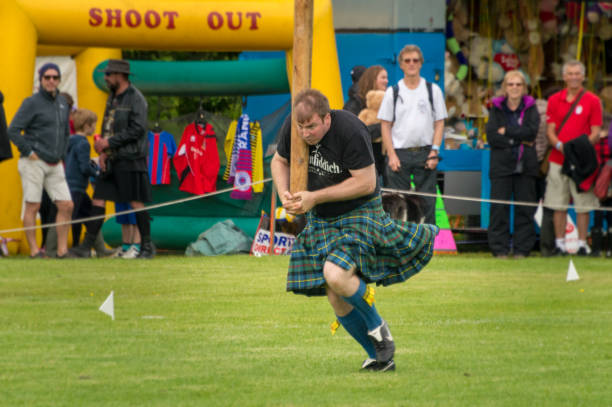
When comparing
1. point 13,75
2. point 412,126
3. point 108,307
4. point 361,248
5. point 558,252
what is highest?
point 13,75

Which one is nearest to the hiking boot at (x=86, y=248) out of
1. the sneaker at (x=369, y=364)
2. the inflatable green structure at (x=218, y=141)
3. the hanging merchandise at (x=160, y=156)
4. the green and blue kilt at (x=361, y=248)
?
the inflatable green structure at (x=218, y=141)

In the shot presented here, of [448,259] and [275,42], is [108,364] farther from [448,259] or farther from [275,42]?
[275,42]

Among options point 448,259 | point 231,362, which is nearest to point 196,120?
point 448,259

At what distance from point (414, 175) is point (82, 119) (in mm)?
3553

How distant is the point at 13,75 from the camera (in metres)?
12.3

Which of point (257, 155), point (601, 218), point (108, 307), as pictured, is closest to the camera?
point (108, 307)

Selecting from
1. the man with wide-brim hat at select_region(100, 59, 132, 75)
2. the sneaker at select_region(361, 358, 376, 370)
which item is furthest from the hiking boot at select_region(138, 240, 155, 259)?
the sneaker at select_region(361, 358, 376, 370)

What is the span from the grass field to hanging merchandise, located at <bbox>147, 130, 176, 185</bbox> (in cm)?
327

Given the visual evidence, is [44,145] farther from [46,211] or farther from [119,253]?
[119,253]

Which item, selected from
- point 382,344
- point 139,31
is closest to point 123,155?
point 139,31

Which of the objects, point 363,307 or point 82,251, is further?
point 82,251

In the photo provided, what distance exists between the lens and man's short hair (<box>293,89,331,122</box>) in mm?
5188

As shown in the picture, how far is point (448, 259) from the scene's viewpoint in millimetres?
11758

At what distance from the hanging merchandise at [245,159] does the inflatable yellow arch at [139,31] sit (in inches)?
39.5
